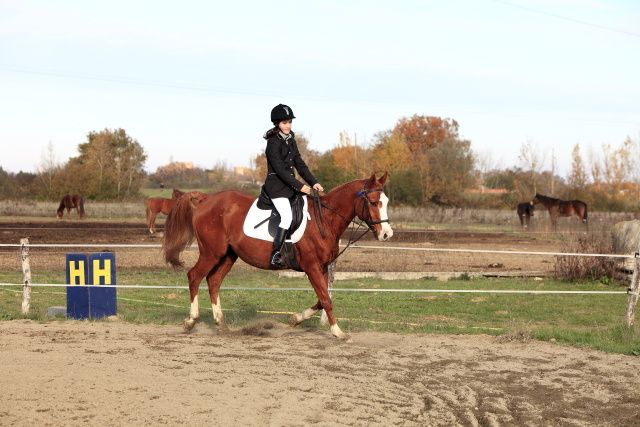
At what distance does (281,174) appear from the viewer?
10.3 meters

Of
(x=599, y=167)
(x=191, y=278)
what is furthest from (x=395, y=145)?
(x=191, y=278)

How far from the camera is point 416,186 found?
202 ft

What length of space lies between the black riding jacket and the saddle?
0.11m

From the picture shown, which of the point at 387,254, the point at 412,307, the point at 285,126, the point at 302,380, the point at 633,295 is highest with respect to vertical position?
the point at 285,126

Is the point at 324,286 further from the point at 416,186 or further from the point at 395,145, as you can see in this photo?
the point at 395,145

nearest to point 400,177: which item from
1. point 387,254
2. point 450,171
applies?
point 450,171

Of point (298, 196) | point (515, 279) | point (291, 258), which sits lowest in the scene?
point (515, 279)

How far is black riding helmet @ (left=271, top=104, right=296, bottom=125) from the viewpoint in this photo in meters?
10.5

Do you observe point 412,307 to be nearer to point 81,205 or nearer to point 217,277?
point 217,277

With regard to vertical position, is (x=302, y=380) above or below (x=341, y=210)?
below

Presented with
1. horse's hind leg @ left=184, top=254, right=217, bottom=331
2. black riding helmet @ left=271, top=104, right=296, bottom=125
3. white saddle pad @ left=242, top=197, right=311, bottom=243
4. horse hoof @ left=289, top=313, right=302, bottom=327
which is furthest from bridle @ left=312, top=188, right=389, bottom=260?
horse's hind leg @ left=184, top=254, right=217, bottom=331

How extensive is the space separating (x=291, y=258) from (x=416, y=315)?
4835 millimetres

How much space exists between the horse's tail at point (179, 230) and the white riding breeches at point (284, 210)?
67.7 inches

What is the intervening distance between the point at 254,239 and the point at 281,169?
103 centimetres
